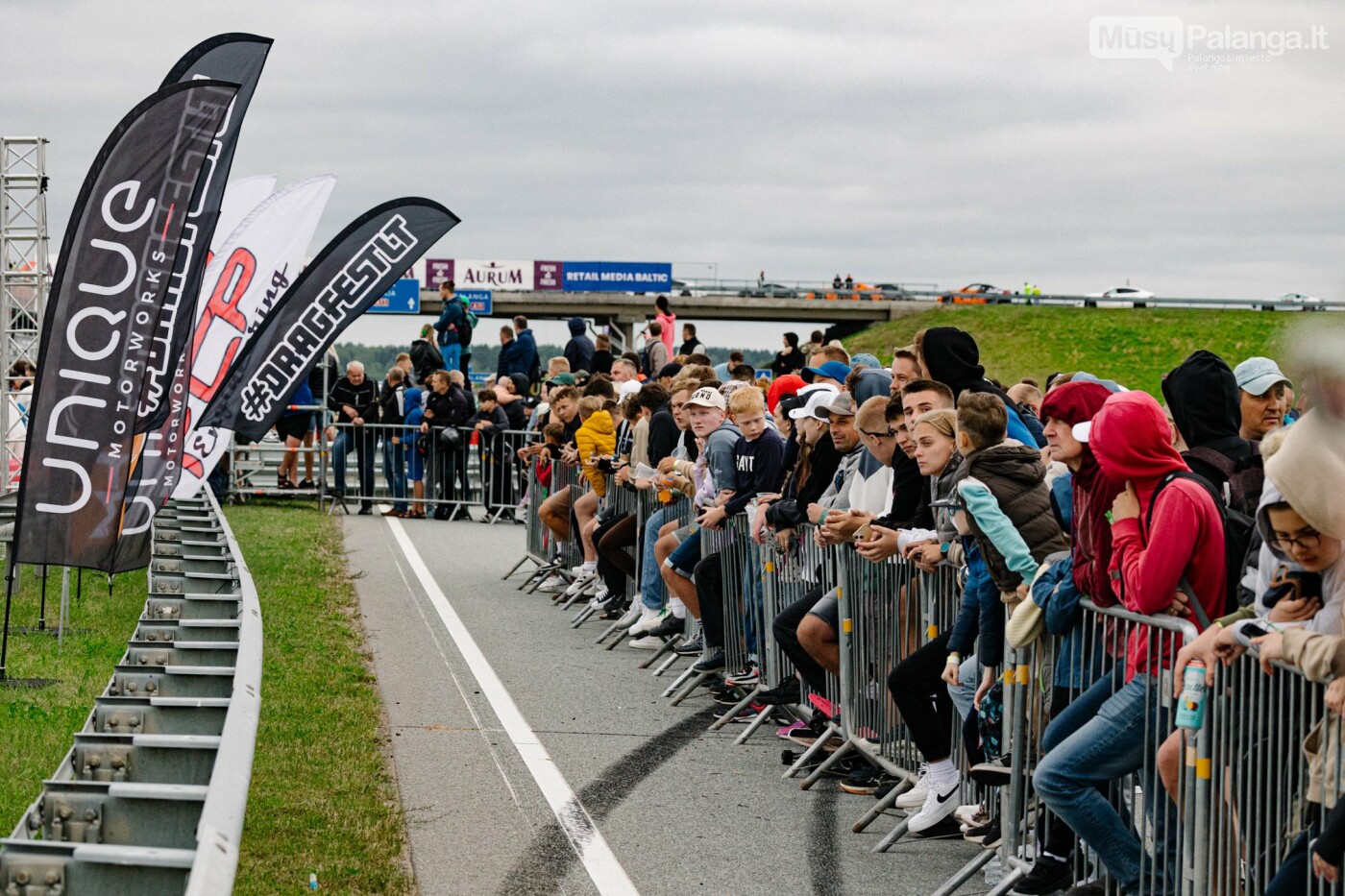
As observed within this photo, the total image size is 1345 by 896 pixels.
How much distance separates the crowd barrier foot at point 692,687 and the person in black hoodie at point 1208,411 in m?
4.64

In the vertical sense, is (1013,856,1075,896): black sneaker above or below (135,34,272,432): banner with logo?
below

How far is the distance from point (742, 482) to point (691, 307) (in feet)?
297

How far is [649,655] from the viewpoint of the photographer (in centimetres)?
1261

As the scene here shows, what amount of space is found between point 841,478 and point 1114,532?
3712mm

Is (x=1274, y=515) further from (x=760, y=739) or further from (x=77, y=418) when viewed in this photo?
(x=77, y=418)

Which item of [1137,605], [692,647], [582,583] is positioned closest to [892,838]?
[1137,605]

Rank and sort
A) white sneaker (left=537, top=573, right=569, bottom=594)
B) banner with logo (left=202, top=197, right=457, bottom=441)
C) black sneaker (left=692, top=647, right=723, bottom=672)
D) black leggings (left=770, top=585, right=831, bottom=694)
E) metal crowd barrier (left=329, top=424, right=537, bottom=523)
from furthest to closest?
1. metal crowd barrier (left=329, top=424, right=537, bottom=523)
2. white sneaker (left=537, top=573, right=569, bottom=594)
3. banner with logo (left=202, top=197, right=457, bottom=441)
4. black sneaker (left=692, top=647, right=723, bottom=672)
5. black leggings (left=770, top=585, right=831, bottom=694)

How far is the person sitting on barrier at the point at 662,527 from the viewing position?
12.4 meters

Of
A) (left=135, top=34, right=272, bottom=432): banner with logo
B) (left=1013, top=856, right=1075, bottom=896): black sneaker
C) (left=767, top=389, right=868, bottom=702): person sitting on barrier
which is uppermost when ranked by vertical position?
(left=135, top=34, right=272, bottom=432): banner with logo

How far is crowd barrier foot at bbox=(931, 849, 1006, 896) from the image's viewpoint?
597 cm

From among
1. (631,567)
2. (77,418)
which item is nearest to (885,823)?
(77,418)

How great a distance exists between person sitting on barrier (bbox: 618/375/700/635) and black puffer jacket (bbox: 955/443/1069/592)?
558 centimetres

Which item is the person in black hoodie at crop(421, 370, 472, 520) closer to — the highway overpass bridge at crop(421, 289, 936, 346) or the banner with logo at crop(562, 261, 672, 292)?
the highway overpass bridge at crop(421, 289, 936, 346)

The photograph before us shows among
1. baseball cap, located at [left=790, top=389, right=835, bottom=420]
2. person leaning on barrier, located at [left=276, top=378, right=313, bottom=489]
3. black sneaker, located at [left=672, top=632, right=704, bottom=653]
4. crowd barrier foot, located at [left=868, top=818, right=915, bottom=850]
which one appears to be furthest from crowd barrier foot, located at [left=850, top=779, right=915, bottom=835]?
person leaning on barrier, located at [left=276, top=378, right=313, bottom=489]
